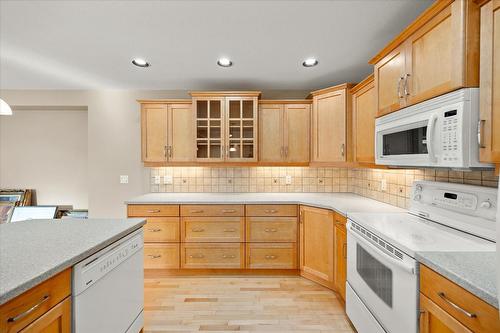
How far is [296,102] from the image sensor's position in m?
3.08

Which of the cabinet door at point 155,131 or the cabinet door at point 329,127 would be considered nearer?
the cabinet door at point 329,127

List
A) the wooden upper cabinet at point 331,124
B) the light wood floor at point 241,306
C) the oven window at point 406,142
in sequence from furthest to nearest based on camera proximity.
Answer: the wooden upper cabinet at point 331,124
the light wood floor at point 241,306
the oven window at point 406,142

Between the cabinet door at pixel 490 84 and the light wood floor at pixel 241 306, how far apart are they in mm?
1665

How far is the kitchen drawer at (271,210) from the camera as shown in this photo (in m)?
2.78

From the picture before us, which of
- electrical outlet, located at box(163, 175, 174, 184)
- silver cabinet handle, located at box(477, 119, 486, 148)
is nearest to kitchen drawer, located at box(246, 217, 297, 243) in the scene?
electrical outlet, located at box(163, 175, 174, 184)

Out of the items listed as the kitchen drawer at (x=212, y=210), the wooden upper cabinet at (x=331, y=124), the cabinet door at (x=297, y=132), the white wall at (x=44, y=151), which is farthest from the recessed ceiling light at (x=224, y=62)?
the white wall at (x=44, y=151)

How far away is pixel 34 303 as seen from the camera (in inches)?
36.2

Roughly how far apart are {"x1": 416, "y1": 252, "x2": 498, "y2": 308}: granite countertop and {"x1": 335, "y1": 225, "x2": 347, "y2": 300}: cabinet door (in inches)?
41.0

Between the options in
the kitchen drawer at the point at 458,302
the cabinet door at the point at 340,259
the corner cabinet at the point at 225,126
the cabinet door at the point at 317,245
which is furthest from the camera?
the corner cabinet at the point at 225,126

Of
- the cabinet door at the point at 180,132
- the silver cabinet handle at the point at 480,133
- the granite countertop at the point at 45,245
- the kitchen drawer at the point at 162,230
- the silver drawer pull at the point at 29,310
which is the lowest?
the kitchen drawer at the point at 162,230

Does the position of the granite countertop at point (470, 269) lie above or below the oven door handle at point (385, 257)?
above

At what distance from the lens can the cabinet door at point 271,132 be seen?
3.10m

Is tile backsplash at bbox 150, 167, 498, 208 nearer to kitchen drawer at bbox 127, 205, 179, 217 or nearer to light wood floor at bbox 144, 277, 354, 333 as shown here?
kitchen drawer at bbox 127, 205, 179, 217

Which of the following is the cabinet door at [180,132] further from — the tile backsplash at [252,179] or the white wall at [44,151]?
the white wall at [44,151]
